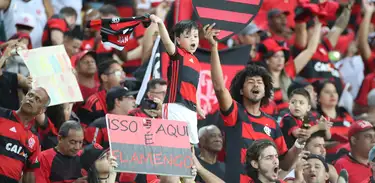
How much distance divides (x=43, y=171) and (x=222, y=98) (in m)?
1.83

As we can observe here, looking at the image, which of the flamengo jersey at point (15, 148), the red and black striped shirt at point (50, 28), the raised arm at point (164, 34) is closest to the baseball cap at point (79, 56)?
the red and black striped shirt at point (50, 28)

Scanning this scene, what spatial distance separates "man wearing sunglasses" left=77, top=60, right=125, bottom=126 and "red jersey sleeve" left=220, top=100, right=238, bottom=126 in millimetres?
2317

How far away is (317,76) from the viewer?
47.0 feet

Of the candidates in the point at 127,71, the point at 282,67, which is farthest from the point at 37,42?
the point at 282,67

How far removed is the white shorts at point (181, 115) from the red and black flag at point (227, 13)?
118cm

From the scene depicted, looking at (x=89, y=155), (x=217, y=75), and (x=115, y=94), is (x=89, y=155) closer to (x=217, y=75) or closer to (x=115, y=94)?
(x=115, y=94)

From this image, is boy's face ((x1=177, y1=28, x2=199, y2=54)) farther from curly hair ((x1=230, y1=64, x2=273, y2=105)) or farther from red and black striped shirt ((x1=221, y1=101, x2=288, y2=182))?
curly hair ((x1=230, y1=64, x2=273, y2=105))

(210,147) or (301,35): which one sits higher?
(301,35)

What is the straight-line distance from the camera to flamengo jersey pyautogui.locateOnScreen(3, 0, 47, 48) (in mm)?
13461

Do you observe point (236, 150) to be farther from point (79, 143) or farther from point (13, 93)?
point (13, 93)

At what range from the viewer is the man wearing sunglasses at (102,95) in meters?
12.1

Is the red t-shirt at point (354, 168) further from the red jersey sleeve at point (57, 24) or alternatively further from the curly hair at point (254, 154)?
the red jersey sleeve at point (57, 24)

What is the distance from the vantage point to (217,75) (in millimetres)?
9891

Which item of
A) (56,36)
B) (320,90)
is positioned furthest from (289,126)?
(56,36)
